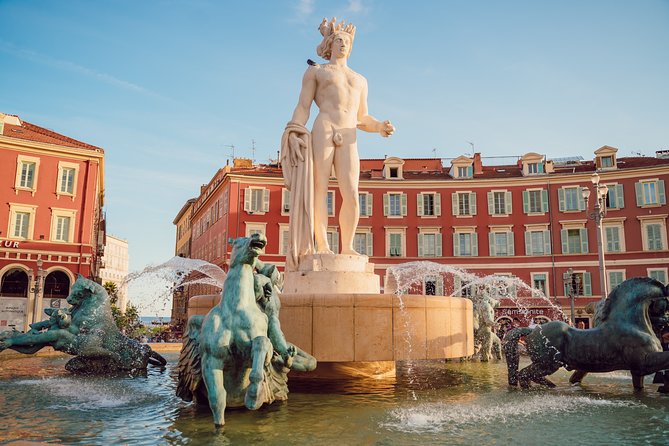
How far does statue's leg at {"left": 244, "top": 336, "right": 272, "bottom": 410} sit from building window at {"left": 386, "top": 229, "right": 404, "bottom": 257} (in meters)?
36.2

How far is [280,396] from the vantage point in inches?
221

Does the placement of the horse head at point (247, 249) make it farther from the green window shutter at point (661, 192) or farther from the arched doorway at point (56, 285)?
the green window shutter at point (661, 192)

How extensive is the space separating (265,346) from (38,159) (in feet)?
109

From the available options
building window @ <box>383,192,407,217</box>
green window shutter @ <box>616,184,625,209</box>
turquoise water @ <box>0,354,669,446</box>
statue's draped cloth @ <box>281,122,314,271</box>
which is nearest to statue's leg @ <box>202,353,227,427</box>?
turquoise water @ <box>0,354,669,446</box>

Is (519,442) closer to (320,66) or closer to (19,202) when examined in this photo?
(320,66)

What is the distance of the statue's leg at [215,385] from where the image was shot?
15.3 feet

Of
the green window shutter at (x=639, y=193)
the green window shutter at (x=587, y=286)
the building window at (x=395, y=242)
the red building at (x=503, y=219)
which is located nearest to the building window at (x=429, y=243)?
the red building at (x=503, y=219)

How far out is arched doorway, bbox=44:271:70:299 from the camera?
3138 cm

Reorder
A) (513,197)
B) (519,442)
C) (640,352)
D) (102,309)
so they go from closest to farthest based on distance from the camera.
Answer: (519,442) → (640,352) → (102,309) → (513,197)

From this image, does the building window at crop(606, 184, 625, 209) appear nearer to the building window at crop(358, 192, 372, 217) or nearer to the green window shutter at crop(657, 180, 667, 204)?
the green window shutter at crop(657, 180, 667, 204)

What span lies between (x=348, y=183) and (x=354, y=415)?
4.53 meters

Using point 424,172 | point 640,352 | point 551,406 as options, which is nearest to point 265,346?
point 551,406

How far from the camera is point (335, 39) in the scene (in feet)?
30.6

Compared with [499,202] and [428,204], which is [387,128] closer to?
[428,204]
